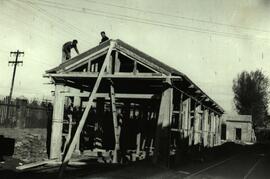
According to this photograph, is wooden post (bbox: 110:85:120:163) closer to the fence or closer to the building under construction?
the building under construction

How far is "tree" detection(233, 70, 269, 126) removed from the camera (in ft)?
251

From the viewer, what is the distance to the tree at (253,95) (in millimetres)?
76438

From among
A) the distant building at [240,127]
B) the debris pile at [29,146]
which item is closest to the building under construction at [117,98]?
the debris pile at [29,146]

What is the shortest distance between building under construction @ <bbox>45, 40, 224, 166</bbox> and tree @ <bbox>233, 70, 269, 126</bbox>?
59.0 m

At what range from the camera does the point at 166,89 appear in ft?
45.6

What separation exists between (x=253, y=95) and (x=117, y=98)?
6477cm

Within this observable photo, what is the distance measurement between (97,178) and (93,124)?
9.94 metres

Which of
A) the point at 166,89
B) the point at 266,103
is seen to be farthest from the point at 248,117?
the point at 166,89

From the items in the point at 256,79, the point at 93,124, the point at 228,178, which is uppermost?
the point at 256,79

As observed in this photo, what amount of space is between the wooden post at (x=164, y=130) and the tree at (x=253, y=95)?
218 feet

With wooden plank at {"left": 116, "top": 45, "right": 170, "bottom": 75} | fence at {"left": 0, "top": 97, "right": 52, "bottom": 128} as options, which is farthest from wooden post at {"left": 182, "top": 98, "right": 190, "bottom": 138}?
fence at {"left": 0, "top": 97, "right": 52, "bottom": 128}

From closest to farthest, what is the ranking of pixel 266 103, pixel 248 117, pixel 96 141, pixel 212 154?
pixel 96 141, pixel 212 154, pixel 248 117, pixel 266 103

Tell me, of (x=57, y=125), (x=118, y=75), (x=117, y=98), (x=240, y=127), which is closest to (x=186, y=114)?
(x=117, y=98)

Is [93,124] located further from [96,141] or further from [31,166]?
[31,166]
